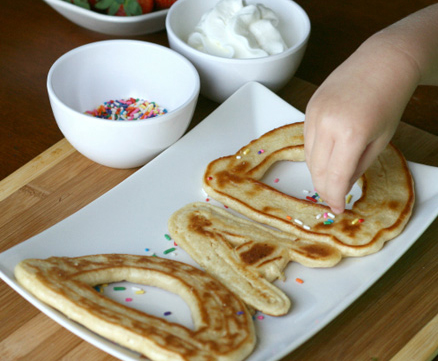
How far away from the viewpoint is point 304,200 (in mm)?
1174

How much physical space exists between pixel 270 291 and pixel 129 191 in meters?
0.35

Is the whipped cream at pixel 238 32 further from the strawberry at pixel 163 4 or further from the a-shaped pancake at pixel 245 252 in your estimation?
the a-shaped pancake at pixel 245 252

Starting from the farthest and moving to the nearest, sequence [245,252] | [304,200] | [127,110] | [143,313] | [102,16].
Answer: [102,16], [127,110], [304,200], [245,252], [143,313]

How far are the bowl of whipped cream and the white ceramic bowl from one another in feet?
0.23

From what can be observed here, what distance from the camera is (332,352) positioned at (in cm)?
99

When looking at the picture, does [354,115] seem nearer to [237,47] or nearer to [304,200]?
[304,200]

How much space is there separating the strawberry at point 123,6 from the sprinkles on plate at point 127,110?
0.35 metres

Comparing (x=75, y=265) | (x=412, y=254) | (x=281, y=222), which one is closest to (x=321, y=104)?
(x=281, y=222)

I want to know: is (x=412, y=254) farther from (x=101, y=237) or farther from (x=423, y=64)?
(x=101, y=237)

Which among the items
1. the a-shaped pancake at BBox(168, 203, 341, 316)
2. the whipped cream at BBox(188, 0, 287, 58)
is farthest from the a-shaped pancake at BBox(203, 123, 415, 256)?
the whipped cream at BBox(188, 0, 287, 58)

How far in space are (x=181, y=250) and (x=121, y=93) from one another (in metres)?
0.51

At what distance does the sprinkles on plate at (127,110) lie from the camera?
1366mm

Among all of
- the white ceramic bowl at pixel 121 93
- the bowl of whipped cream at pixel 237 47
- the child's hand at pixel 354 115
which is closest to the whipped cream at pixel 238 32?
the bowl of whipped cream at pixel 237 47

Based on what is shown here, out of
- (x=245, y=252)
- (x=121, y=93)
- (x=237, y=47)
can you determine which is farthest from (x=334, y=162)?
(x=121, y=93)
